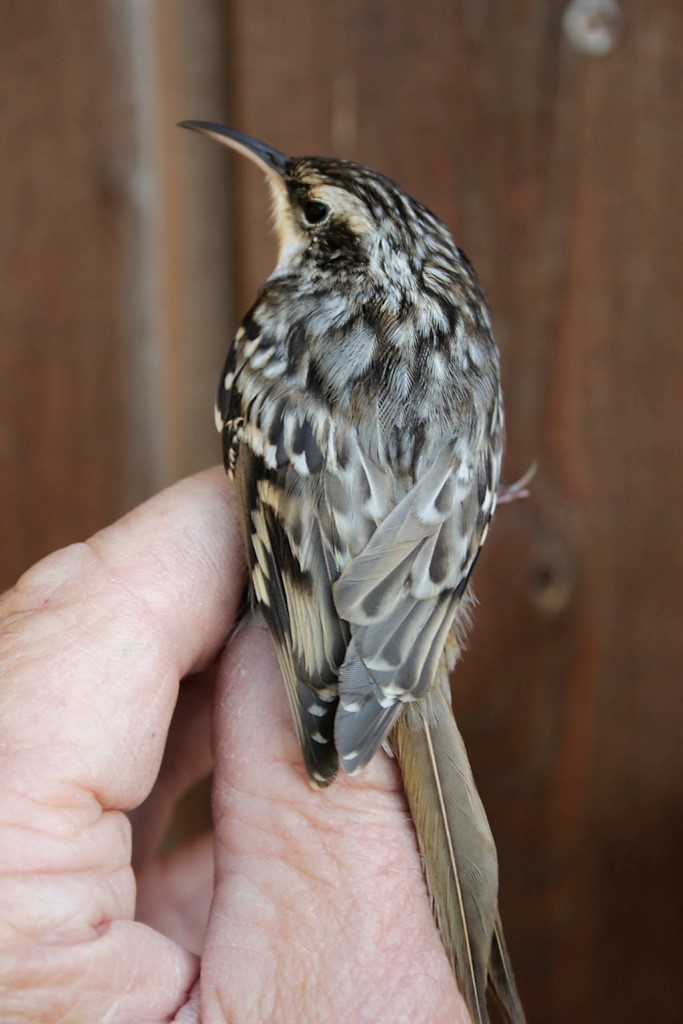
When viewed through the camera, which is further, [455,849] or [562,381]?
[562,381]

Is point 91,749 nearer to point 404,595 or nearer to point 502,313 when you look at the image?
point 404,595

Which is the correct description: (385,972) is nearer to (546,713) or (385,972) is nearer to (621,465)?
(546,713)

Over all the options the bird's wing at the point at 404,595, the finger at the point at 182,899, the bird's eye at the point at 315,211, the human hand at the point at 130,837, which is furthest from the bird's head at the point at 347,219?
the finger at the point at 182,899

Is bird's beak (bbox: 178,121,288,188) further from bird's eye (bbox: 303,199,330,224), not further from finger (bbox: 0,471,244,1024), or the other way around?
finger (bbox: 0,471,244,1024)

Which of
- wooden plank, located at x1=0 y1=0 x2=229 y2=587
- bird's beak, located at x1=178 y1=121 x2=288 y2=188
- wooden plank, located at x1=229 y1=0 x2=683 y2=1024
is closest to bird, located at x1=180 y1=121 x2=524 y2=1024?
bird's beak, located at x1=178 y1=121 x2=288 y2=188

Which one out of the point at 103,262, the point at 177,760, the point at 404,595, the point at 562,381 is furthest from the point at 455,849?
the point at 103,262

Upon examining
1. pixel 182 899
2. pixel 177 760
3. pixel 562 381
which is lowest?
pixel 182 899
